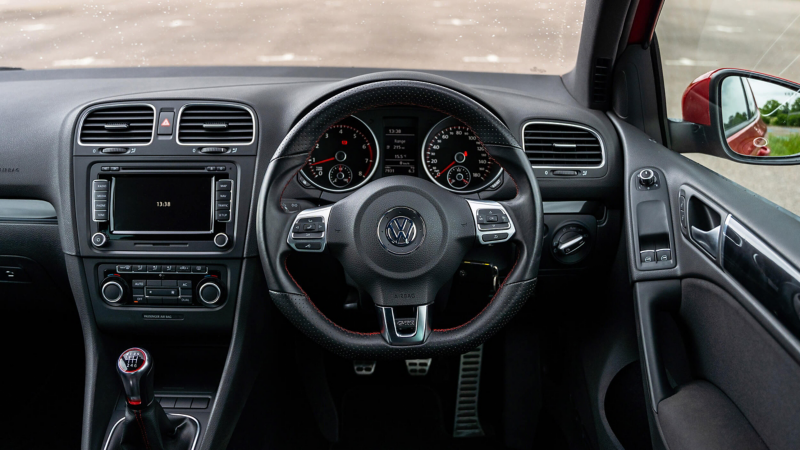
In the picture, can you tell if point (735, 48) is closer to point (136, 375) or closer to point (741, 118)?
point (741, 118)

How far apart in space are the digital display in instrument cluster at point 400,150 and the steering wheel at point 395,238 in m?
0.34

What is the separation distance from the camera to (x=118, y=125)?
182 cm

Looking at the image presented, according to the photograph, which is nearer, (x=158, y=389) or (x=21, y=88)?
(x=158, y=389)

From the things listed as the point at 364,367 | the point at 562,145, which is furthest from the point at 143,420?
the point at 562,145

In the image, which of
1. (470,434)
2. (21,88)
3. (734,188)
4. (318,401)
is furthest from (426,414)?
(21,88)

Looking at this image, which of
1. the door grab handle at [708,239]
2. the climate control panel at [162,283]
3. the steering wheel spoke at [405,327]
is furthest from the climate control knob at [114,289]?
the door grab handle at [708,239]

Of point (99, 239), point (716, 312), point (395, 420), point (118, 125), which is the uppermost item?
point (118, 125)

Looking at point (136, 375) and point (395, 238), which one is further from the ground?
point (395, 238)

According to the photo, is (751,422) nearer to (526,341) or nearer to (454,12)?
(526,341)

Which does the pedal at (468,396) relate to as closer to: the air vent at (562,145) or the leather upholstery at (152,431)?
the air vent at (562,145)

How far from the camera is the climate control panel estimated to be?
1795 millimetres

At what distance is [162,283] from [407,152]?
0.87 metres

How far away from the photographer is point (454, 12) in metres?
2.43

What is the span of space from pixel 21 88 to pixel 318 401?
1670 mm
